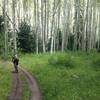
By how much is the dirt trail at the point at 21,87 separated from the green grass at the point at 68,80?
1.30 ft

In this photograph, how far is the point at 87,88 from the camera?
2011 centimetres

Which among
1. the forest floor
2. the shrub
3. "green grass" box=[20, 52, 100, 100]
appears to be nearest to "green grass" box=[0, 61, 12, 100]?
the forest floor

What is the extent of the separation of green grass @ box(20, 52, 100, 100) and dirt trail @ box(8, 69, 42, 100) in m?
0.40

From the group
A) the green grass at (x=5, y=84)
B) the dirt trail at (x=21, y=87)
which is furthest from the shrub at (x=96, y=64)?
the green grass at (x=5, y=84)

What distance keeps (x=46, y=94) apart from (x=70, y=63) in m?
10.6

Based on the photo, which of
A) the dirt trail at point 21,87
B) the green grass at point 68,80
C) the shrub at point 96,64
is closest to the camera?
the dirt trail at point 21,87

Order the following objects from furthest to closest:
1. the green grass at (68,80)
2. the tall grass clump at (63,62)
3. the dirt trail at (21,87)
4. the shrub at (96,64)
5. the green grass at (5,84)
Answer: the tall grass clump at (63,62) → the shrub at (96,64) → the green grass at (68,80) → the green grass at (5,84) → the dirt trail at (21,87)

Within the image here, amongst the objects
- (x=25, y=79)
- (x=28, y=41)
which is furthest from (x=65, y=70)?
(x=28, y=41)

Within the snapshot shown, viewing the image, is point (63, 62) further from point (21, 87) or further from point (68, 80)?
point (21, 87)

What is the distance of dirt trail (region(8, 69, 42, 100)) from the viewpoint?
17734mm

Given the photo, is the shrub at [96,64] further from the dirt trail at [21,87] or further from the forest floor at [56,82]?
the dirt trail at [21,87]

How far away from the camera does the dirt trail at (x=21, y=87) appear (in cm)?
1773

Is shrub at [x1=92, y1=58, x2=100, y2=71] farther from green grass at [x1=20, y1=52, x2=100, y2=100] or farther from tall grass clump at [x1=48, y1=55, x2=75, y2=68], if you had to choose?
tall grass clump at [x1=48, y1=55, x2=75, y2=68]

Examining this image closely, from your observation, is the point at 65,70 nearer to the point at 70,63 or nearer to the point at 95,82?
the point at 70,63
